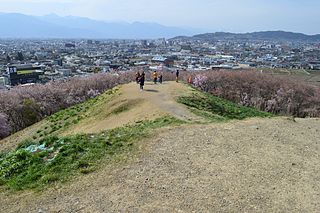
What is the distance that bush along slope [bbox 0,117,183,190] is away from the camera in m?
9.05

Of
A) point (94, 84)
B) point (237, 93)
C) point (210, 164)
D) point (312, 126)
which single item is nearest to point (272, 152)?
point (210, 164)

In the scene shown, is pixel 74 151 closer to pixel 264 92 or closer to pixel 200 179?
pixel 200 179

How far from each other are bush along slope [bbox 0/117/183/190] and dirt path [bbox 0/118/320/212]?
20.6 inches

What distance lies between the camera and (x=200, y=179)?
8.61 m

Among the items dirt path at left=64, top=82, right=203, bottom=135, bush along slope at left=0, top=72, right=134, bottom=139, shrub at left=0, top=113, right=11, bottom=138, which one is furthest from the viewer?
bush along slope at left=0, top=72, right=134, bottom=139

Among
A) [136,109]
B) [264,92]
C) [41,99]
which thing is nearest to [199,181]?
[136,109]

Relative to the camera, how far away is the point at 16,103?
2995cm

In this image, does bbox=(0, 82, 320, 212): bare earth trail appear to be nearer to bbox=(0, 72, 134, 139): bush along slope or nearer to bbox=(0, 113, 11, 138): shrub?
bbox=(0, 113, 11, 138): shrub

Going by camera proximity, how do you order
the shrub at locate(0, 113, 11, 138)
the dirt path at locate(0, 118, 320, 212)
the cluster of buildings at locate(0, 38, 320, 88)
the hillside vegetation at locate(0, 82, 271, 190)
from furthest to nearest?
the cluster of buildings at locate(0, 38, 320, 88) < the shrub at locate(0, 113, 11, 138) < the hillside vegetation at locate(0, 82, 271, 190) < the dirt path at locate(0, 118, 320, 212)

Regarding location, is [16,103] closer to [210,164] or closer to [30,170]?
[30,170]

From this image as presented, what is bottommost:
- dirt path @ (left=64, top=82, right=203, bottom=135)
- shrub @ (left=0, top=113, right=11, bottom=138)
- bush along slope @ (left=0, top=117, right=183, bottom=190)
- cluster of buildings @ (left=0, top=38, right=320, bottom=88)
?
cluster of buildings @ (left=0, top=38, right=320, bottom=88)

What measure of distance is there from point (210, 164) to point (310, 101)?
1203 inches

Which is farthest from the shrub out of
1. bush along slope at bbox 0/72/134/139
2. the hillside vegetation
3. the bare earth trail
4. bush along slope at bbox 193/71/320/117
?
bush along slope at bbox 193/71/320/117

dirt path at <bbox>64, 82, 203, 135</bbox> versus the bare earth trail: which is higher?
the bare earth trail
